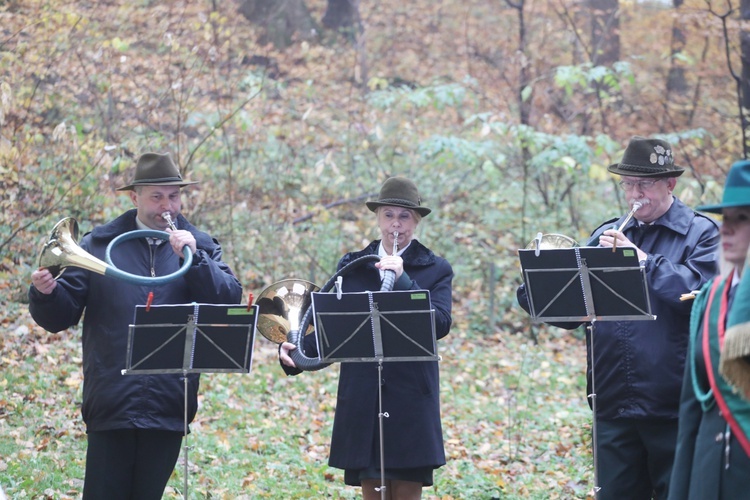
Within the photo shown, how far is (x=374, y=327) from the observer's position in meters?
4.77

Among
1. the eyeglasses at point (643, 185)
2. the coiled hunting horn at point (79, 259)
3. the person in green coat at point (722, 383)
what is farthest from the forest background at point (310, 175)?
the person in green coat at point (722, 383)

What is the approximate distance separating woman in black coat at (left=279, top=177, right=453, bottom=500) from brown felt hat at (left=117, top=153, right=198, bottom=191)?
109cm

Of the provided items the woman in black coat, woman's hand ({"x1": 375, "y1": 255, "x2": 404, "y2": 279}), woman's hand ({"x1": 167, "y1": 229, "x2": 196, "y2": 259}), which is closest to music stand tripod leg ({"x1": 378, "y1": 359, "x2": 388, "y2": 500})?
the woman in black coat

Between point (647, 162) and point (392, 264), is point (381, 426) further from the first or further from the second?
point (647, 162)

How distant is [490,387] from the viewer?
35.0ft

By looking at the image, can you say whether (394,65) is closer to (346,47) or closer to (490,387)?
(346,47)

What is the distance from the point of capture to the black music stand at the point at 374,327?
471cm

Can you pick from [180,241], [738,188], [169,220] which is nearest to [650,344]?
[738,188]

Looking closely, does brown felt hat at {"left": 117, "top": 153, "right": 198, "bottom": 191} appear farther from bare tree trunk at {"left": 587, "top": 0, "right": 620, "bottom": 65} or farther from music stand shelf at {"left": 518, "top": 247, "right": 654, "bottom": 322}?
bare tree trunk at {"left": 587, "top": 0, "right": 620, "bottom": 65}

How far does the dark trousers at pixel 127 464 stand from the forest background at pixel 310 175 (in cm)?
186

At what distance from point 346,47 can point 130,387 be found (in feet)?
48.6

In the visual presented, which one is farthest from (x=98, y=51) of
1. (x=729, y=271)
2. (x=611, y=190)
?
(x=729, y=271)

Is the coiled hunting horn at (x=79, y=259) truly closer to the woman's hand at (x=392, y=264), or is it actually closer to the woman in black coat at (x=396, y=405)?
the woman in black coat at (x=396, y=405)

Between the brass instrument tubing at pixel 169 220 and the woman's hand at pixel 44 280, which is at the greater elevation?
the brass instrument tubing at pixel 169 220
